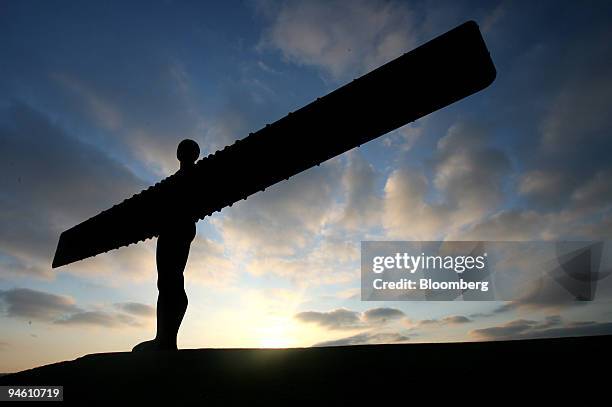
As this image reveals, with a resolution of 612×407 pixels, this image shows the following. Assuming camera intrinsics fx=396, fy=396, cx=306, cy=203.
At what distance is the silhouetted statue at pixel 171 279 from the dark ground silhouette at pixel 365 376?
570 mm

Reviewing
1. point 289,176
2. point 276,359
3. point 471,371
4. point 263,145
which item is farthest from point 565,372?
point 263,145

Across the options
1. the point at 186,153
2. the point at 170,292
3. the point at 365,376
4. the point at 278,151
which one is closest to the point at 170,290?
the point at 170,292

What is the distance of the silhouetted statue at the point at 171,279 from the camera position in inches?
169

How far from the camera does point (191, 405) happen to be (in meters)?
2.66

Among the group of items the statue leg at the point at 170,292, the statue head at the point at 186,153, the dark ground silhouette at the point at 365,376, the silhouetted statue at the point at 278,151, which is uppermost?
the statue head at the point at 186,153

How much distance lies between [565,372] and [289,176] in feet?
8.38

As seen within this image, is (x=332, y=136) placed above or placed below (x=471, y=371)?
above

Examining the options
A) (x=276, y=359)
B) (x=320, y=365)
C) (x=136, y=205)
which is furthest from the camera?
(x=136, y=205)

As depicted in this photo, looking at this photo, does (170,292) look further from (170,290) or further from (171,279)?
(171,279)

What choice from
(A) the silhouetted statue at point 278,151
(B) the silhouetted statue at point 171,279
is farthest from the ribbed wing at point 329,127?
(B) the silhouetted statue at point 171,279

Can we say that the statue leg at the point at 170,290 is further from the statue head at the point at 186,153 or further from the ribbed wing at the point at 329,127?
the statue head at the point at 186,153

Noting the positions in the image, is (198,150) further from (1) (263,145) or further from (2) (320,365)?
(2) (320,365)

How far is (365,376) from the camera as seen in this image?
9.00 ft

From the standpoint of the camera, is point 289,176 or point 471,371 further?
point 289,176
